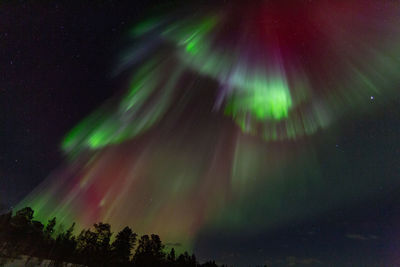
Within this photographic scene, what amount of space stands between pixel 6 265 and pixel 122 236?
2922 centimetres

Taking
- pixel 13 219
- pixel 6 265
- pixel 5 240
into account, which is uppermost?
pixel 13 219

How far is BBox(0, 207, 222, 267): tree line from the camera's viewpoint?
73.5 meters

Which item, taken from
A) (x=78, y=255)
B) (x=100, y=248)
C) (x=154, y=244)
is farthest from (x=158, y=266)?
(x=78, y=255)

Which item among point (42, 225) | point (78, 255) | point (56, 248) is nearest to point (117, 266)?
point (78, 255)

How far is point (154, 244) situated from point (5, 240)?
38.3 meters

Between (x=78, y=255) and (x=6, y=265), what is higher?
(x=78, y=255)

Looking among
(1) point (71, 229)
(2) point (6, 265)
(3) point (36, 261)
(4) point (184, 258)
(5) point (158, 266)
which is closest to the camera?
(2) point (6, 265)

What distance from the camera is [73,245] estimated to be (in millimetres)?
87875

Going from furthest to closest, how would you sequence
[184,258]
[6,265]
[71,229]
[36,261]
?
[184,258], [71,229], [36,261], [6,265]

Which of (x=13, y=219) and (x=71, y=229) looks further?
(x=71, y=229)

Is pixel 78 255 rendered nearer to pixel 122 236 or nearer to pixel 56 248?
pixel 56 248

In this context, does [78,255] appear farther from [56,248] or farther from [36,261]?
[36,261]

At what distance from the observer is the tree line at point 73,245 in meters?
73.5

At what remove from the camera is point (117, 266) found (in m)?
80.6
